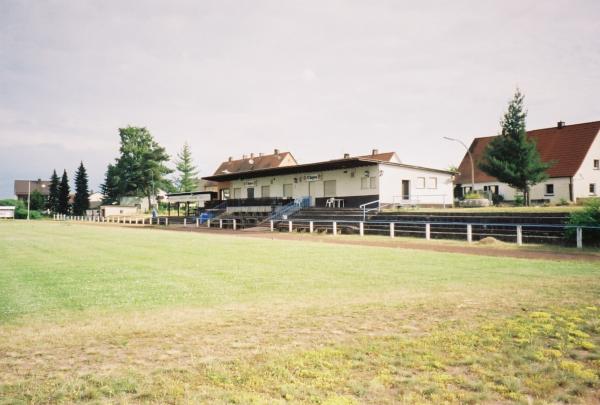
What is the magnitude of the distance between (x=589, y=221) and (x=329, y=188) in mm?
25436

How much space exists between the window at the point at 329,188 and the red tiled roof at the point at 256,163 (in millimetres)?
24783

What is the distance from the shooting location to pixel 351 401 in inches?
129

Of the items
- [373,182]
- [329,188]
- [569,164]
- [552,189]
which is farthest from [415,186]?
[569,164]

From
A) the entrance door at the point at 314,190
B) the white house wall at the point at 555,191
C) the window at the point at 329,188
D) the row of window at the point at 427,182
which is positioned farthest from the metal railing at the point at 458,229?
the white house wall at the point at 555,191

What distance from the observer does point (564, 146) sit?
42.2 meters

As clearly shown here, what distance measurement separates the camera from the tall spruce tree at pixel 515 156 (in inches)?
1297

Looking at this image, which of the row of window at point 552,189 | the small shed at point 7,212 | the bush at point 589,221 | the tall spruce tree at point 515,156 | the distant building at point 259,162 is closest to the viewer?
the bush at point 589,221

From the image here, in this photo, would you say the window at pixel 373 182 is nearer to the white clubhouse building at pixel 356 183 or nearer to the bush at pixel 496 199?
the white clubhouse building at pixel 356 183

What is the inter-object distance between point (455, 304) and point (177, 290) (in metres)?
4.97

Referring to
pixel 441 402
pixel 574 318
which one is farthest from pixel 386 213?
pixel 441 402

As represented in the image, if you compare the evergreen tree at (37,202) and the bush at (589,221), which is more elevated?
the evergreen tree at (37,202)

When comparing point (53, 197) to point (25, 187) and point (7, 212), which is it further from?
point (25, 187)

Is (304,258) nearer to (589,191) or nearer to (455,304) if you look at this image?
(455,304)

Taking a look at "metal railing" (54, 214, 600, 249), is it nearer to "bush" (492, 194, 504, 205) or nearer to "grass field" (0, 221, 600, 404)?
"grass field" (0, 221, 600, 404)
